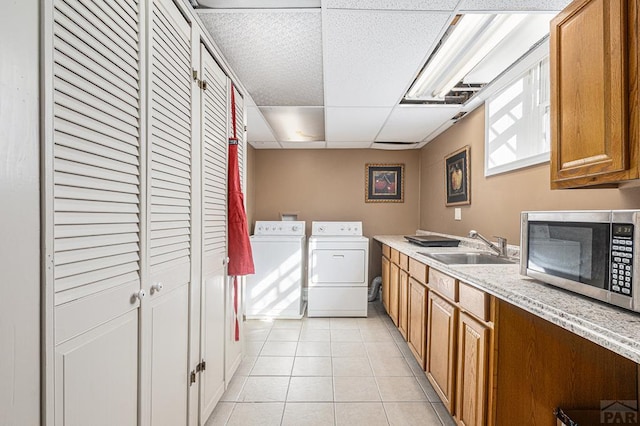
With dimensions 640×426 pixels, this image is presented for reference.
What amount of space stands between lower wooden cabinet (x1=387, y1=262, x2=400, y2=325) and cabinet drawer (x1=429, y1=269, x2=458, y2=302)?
1010 millimetres

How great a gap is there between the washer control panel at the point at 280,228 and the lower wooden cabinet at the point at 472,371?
8.92ft

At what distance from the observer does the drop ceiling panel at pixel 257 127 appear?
9.70 feet

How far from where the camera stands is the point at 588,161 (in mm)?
1179

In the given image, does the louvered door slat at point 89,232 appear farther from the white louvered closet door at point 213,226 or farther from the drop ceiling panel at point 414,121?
the drop ceiling panel at point 414,121

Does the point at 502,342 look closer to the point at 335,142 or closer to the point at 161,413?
the point at 161,413

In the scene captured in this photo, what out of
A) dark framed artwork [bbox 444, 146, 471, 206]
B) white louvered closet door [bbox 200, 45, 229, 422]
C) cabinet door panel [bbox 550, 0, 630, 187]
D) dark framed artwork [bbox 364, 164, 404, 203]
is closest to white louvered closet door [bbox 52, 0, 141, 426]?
white louvered closet door [bbox 200, 45, 229, 422]

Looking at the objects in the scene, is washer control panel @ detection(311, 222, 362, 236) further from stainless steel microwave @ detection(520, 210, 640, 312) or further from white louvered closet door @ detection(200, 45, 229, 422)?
stainless steel microwave @ detection(520, 210, 640, 312)

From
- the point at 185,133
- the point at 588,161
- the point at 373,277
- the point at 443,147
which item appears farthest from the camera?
the point at 373,277

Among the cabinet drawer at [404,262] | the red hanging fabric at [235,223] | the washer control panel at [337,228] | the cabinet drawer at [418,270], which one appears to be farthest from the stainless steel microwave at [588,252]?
the washer control panel at [337,228]

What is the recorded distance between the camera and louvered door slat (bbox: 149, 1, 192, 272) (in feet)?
3.88

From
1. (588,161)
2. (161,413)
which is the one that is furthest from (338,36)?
(161,413)

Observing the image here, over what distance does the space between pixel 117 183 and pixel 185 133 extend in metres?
0.56

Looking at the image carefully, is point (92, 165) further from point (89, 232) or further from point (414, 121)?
point (414, 121)

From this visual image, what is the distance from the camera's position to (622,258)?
915 mm
